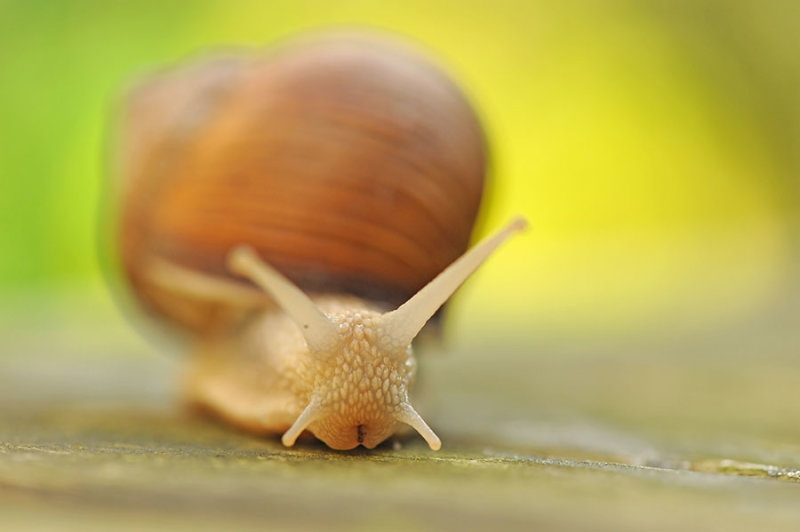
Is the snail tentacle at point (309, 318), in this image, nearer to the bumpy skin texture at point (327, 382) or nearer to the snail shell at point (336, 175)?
the bumpy skin texture at point (327, 382)

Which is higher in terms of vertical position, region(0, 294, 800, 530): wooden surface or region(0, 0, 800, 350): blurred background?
region(0, 0, 800, 350): blurred background

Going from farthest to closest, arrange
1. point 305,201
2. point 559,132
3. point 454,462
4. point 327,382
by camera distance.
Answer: point 559,132
point 305,201
point 327,382
point 454,462

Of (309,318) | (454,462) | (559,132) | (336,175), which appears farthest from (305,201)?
(559,132)

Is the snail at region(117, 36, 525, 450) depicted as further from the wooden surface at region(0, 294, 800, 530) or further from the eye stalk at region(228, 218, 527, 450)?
the wooden surface at region(0, 294, 800, 530)

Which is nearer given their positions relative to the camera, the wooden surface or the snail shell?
the wooden surface

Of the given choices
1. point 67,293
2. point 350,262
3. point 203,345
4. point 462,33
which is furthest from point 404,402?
point 462,33

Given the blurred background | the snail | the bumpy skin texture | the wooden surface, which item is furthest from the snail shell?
the blurred background

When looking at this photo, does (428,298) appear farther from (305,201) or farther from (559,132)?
(559,132)
